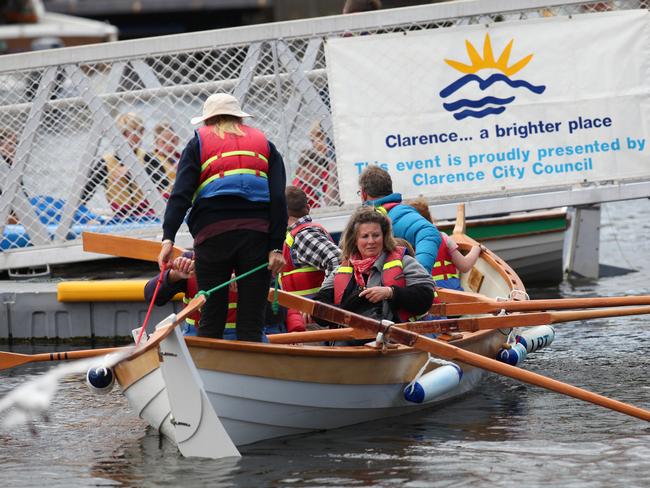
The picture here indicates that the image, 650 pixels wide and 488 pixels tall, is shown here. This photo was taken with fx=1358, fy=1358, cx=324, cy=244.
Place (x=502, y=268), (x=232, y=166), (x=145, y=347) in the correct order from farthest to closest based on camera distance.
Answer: (x=502, y=268), (x=232, y=166), (x=145, y=347)

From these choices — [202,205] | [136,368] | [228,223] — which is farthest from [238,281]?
[136,368]

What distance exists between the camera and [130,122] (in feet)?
39.4

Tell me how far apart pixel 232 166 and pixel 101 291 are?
166 inches

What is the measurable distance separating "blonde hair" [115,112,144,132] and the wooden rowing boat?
447 cm

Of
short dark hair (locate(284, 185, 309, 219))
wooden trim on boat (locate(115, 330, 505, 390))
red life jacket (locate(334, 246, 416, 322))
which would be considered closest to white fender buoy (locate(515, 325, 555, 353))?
wooden trim on boat (locate(115, 330, 505, 390))

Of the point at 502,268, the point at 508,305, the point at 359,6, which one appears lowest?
the point at 508,305

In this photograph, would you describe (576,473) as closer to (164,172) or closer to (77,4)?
(164,172)

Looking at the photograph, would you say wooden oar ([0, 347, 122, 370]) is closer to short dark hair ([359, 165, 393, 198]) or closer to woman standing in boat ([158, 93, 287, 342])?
woman standing in boat ([158, 93, 287, 342])

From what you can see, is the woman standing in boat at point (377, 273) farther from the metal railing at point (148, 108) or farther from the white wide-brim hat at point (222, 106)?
the metal railing at point (148, 108)

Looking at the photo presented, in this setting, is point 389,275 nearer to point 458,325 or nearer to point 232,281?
point 458,325

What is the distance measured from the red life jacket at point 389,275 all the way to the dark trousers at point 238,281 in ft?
3.06

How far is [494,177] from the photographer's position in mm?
11906

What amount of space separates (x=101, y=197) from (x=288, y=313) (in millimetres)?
4107

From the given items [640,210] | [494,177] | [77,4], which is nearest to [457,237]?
[494,177]
